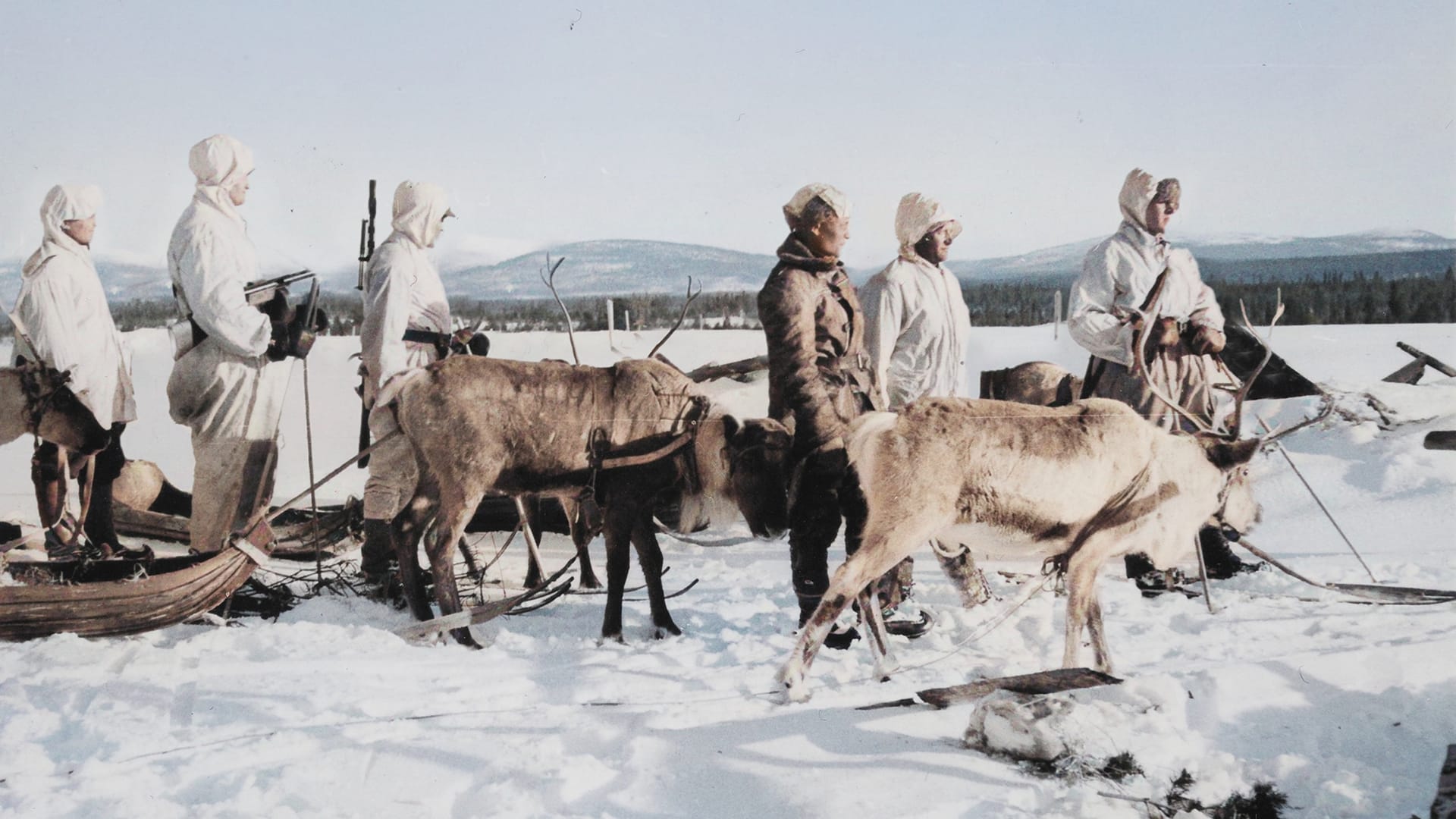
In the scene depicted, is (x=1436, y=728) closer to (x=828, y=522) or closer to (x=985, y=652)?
(x=985, y=652)

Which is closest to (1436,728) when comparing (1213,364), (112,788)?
(1213,364)

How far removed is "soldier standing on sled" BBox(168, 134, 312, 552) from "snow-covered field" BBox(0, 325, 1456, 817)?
800 mm

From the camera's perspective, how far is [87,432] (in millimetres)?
6016

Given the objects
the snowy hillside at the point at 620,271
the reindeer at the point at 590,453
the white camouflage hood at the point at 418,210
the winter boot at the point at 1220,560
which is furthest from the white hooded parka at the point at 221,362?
the winter boot at the point at 1220,560

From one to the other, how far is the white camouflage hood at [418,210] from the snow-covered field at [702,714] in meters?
1.97

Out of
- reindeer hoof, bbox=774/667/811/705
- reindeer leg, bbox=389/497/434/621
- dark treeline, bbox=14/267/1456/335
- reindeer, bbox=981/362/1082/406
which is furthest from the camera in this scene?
dark treeline, bbox=14/267/1456/335

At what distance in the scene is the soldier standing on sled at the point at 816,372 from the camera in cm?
475

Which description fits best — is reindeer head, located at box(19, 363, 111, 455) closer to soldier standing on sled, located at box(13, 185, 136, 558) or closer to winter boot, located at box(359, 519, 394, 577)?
soldier standing on sled, located at box(13, 185, 136, 558)

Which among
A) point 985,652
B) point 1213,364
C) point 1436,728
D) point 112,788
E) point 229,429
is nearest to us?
point 112,788

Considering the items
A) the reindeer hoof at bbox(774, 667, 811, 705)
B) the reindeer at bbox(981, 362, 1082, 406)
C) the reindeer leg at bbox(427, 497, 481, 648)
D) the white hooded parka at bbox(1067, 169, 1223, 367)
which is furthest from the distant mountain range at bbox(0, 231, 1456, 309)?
the reindeer hoof at bbox(774, 667, 811, 705)

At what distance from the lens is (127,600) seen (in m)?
4.68

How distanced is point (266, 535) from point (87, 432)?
1612 mm

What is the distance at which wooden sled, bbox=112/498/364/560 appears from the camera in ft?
21.3

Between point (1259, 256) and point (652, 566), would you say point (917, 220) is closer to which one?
point (652, 566)
